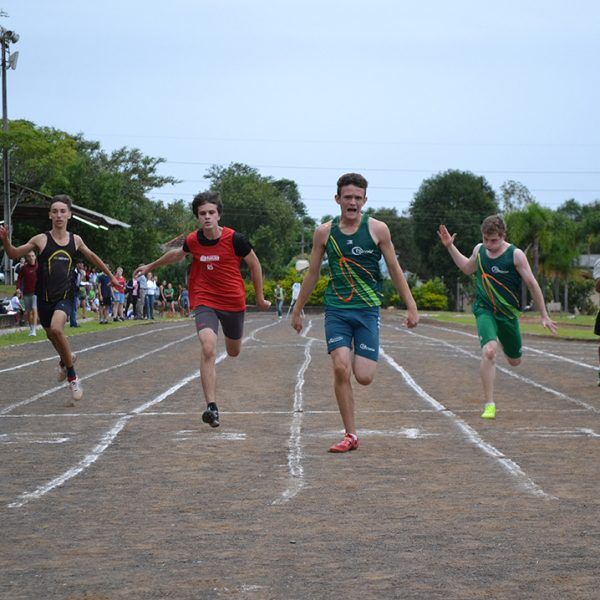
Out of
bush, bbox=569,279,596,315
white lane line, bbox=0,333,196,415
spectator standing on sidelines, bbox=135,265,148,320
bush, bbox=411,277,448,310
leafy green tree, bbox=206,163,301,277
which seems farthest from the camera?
leafy green tree, bbox=206,163,301,277

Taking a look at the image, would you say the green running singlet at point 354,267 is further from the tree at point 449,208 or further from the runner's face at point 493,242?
the tree at point 449,208

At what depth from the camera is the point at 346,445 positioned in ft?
32.1

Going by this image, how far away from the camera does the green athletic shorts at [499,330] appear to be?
12.7m

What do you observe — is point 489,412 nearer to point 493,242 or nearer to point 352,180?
point 493,242

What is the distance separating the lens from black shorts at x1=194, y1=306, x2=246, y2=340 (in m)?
11.5

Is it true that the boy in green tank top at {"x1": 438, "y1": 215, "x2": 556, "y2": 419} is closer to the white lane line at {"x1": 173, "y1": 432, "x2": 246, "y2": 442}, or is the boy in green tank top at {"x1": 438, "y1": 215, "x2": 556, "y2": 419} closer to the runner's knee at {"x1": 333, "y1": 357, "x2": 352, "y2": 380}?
the white lane line at {"x1": 173, "y1": 432, "x2": 246, "y2": 442}

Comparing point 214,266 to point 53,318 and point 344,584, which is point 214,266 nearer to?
point 53,318

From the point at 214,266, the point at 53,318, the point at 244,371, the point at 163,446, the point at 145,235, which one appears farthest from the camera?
the point at 145,235

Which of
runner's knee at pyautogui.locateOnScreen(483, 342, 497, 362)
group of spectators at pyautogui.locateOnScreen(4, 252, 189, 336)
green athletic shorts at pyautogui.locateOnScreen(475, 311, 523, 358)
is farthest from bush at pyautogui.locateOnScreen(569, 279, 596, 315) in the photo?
runner's knee at pyautogui.locateOnScreen(483, 342, 497, 362)

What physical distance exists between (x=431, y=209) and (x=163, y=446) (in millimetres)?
109567

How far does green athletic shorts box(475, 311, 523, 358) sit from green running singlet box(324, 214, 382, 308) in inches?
116

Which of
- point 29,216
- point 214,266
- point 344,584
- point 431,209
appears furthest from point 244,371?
point 431,209

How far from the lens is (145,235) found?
85500 millimetres

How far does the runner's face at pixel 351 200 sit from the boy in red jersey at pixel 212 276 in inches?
69.5
